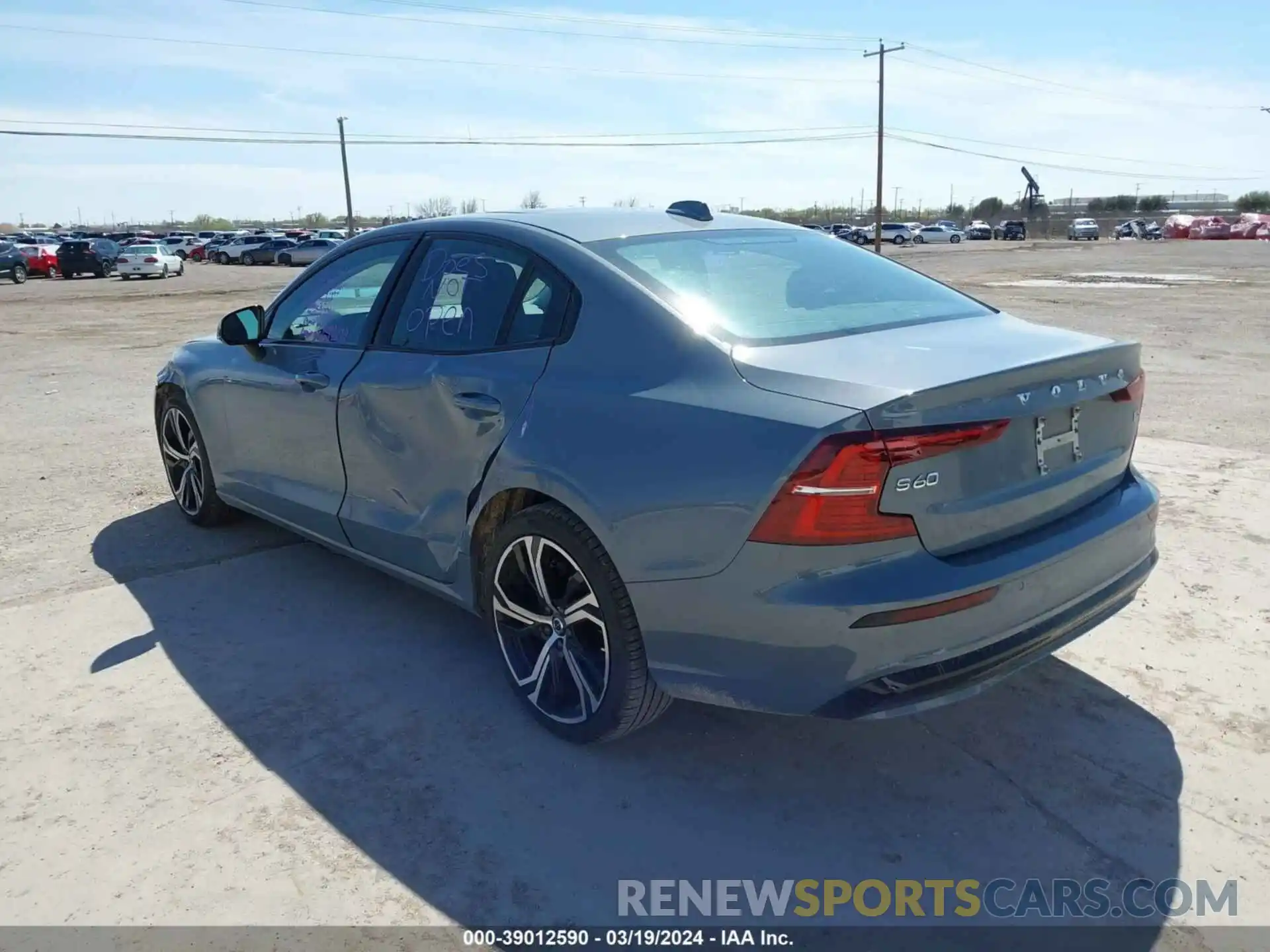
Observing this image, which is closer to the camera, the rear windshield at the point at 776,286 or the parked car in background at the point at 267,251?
the rear windshield at the point at 776,286

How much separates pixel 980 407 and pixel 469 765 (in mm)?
1826

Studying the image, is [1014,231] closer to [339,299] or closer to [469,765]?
[339,299]

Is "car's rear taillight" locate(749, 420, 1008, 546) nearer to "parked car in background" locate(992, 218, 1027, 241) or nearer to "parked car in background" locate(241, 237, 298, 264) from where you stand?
"parked car in background" locate(241, 237, 298, 264)

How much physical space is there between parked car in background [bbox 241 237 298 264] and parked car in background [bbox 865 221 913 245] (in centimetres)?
3497

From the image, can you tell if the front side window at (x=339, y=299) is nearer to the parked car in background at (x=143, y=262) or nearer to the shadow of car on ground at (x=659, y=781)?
the shadow of car on ground at (x=659, y=781)

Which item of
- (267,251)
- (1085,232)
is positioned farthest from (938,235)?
(267,251)

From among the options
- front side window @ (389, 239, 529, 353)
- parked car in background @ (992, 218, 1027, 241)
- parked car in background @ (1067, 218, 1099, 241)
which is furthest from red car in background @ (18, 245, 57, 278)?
parked car in background @ (992, 218, 1027, 241)

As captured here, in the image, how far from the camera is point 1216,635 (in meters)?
3.88

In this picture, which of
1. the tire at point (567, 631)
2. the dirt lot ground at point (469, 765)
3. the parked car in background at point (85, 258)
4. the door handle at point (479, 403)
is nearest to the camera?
the dirt lot ground at point (469, 765)

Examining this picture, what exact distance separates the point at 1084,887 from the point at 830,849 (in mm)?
624

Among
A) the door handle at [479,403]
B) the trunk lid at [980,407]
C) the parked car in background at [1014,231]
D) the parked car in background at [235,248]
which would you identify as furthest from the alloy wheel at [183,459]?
the parked car in background at [1014,231]

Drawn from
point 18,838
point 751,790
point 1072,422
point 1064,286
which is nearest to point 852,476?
point 1072,422

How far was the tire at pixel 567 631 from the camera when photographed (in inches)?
116

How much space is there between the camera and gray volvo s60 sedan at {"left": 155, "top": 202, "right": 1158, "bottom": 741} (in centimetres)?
254
